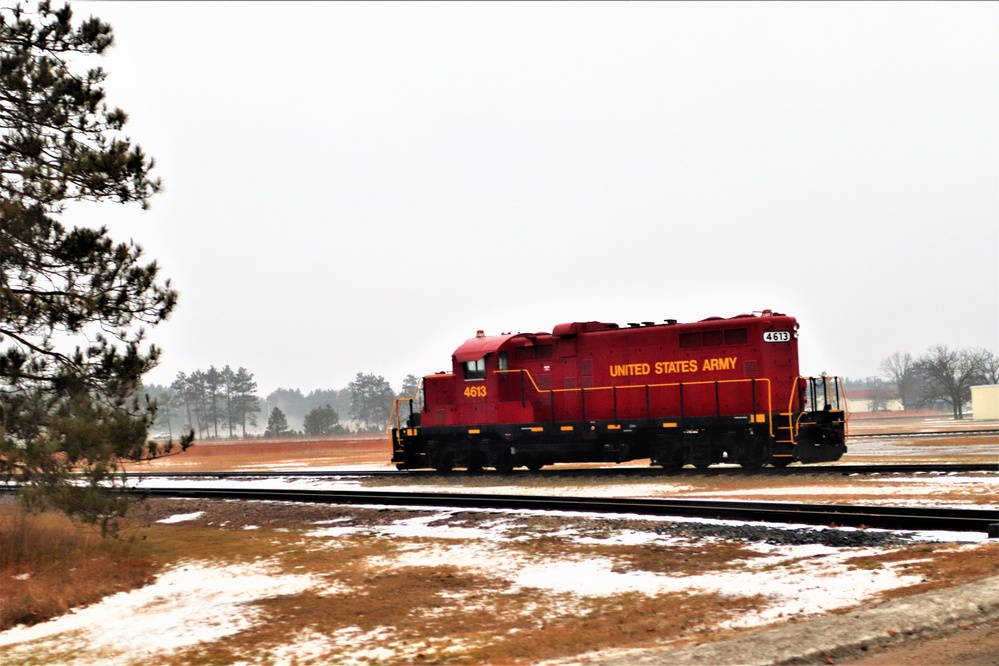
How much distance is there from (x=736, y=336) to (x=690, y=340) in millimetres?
1213

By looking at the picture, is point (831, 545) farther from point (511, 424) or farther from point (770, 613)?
point (511, 424)

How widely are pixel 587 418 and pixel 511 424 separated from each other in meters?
2.18

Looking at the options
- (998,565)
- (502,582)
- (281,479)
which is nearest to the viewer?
(998,565)

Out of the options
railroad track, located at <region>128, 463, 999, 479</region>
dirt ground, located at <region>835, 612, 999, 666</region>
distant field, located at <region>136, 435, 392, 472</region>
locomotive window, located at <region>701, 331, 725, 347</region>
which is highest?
locomotive window, located at <region>701, 331, 725, 347</region>

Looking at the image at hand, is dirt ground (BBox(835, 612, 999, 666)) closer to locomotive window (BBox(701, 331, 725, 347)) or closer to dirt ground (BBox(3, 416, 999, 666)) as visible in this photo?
dirt ground (BBox(3, 416, 999, 666))

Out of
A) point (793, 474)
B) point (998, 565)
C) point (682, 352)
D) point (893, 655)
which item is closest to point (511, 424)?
point (682, 352)

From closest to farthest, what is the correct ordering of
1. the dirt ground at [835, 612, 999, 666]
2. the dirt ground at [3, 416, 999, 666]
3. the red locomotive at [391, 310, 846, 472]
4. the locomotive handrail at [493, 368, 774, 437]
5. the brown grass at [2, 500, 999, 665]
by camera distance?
the dirt ground at [835, 612, 999, 666] < the dirt ground at [3, 416, 999, 666] < the brown grass at [2, 500, 999, 665] < the locomotive handrail at [493, 368, 774, 437] < the red locomotive at [391, 310, 846, 472]

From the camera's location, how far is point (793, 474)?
80.0 ft

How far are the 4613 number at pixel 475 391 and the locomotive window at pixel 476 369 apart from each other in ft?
1.03

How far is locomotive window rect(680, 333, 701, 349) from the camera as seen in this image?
25.7 metres

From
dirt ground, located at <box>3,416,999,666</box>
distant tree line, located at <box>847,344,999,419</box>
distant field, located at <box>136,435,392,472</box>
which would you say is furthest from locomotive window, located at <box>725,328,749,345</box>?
distant tree line, located at <box>847,344,999,419</box>

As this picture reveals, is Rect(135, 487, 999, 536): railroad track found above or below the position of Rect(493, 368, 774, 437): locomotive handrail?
below

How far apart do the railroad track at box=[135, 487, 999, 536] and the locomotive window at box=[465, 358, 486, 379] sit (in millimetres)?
6781

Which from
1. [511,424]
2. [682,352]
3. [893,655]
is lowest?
[893,655]
